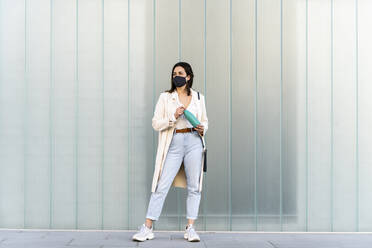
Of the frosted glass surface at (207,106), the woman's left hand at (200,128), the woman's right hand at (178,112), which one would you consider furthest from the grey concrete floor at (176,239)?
the woman's right hand at (178,112)

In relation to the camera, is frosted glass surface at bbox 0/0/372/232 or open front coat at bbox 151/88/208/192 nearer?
open front coat at bbox 151/88/208/192

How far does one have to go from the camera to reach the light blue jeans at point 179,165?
16.7ft

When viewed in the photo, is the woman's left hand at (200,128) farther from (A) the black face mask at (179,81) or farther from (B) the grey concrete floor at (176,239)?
(B) the grey concrete floor at (176,239)

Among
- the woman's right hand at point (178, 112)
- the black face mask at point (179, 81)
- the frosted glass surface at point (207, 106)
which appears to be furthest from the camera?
the frosted glass surface at point (207, 106)

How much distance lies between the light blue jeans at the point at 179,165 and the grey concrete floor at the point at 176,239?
365 mm

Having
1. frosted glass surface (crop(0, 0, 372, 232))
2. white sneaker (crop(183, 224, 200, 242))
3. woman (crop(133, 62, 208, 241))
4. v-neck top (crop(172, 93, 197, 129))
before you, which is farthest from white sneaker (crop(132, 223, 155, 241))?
v-neck top (crop(172, 93, 197, 129))

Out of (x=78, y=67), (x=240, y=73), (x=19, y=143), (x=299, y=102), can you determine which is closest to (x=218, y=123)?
(x=240, y=73)

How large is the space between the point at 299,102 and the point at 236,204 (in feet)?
4.95

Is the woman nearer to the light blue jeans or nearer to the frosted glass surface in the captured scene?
the light blue jeans

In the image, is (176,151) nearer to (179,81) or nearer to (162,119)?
(162,119)

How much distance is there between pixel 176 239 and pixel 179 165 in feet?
2.75

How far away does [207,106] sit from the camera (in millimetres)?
5875

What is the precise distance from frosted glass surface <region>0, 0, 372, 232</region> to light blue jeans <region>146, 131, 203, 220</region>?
28.4 inches

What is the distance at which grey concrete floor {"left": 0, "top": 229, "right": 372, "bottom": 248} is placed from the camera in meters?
4.96
